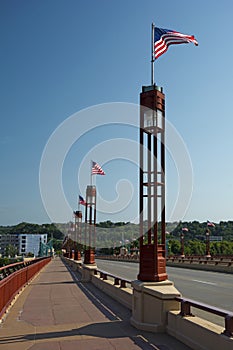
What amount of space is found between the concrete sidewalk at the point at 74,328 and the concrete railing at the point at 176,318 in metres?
0.24

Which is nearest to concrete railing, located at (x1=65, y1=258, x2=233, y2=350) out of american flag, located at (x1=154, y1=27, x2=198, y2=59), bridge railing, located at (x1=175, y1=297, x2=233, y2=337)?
bridge railing, located at (x1=175, y1=297, x2=233, y2=337)

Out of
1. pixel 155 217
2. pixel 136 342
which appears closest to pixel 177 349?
pixel 136 342

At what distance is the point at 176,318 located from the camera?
854cm

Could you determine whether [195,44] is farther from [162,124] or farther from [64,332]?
[64,332]

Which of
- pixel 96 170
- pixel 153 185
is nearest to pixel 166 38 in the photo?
pixel 153 185

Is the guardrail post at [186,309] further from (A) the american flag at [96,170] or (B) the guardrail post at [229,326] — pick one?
(A) the american flag at [96,170]

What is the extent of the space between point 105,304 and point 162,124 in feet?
22.5

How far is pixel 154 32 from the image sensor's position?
12.3 metres

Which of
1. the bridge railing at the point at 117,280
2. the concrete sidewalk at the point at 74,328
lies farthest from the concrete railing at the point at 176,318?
the bridge railing at the point at 117,280

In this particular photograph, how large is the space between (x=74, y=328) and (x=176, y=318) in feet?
8.93

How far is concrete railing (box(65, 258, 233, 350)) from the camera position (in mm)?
6738

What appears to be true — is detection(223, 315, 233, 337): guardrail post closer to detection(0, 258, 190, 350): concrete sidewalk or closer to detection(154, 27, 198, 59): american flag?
detection(0, 258, 190, 350): concrete sidewalk

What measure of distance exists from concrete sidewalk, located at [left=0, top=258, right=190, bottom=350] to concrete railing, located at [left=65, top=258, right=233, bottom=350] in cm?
24

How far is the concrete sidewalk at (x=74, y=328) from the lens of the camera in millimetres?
8125
